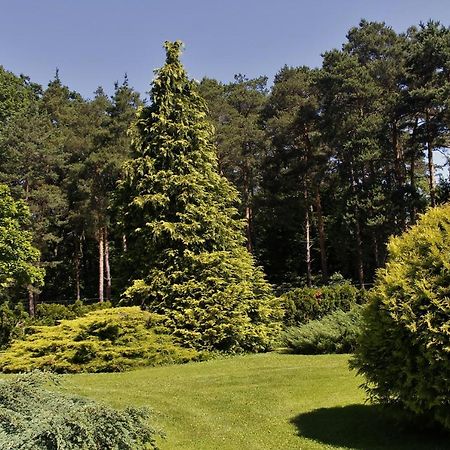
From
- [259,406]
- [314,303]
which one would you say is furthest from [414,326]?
[314,303]

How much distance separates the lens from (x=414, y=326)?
570 cm

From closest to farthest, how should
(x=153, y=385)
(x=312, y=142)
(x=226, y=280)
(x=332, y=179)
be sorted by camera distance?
(x=153, y=385) → (x=226, y=280) → (x=312, y=142) → (x=332, y=179)

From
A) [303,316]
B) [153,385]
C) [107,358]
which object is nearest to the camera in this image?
[153,385]

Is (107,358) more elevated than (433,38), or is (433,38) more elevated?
(433,38)

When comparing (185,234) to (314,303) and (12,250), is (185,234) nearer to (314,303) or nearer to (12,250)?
(314,303)

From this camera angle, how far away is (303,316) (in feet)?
59.2

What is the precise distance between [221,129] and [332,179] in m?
8.22

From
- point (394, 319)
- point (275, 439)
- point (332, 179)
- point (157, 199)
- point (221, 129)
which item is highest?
point (221, 129)

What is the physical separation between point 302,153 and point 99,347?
76.7 feet

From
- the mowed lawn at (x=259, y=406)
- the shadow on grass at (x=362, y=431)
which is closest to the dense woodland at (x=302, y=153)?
the mowed lawn at (x=259, y=406)

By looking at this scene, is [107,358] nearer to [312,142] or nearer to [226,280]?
[226,280]

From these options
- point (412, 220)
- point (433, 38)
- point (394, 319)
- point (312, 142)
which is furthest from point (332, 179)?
point (394, 319)

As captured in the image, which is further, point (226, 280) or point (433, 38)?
point (433, 38)

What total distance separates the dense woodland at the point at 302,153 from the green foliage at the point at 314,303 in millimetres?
6157
